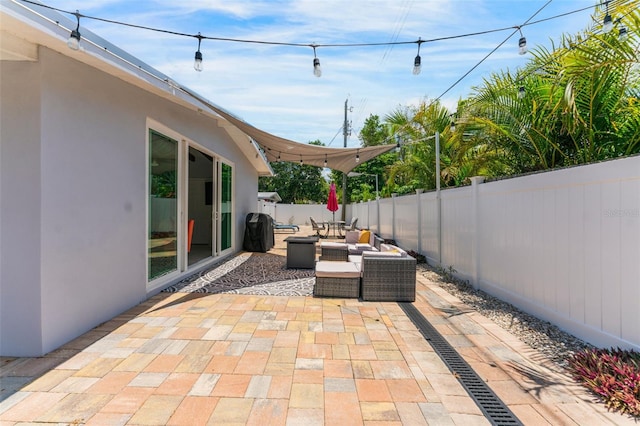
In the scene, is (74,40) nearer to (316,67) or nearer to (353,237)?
(316,67)

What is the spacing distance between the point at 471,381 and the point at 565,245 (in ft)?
5.95

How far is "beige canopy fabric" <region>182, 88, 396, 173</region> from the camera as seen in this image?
6298 mm

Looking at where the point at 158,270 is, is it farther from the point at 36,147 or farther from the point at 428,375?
the point at 428,375

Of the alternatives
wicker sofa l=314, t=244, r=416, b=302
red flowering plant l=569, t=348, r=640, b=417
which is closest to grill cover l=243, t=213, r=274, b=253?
wicker sofa l=314, t=244, r=416, b=302

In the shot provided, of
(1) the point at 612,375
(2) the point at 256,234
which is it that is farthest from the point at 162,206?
(1) the point at 612,375

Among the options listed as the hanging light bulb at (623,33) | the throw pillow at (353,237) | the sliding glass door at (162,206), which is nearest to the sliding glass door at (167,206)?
the sliding glass door at (162,206)

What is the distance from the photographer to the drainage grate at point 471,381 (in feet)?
7.23

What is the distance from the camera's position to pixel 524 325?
3.82m

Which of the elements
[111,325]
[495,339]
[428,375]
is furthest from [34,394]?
[495,339]

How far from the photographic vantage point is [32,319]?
9.73 ft

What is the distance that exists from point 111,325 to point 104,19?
3.21 meters

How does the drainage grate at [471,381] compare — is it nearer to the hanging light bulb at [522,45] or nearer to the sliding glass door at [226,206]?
the hanging light bulb at [522,45]

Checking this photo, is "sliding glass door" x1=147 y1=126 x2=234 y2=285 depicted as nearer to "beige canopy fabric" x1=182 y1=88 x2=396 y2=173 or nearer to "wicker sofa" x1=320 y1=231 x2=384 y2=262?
"beige canopy fabric" x1=182 y1=88 x2=396 y2=173

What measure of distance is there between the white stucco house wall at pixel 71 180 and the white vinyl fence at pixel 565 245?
4626mm
